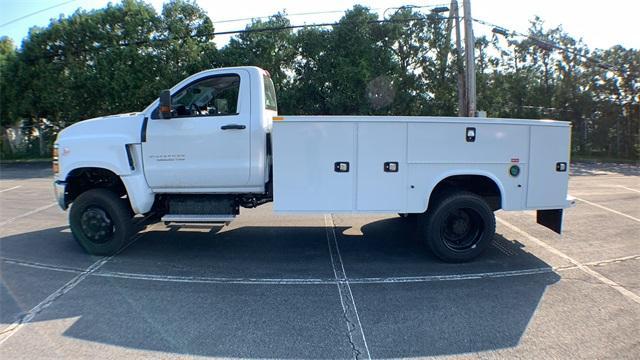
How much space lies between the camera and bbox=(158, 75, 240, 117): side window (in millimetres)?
5939

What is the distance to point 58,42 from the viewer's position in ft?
78.2

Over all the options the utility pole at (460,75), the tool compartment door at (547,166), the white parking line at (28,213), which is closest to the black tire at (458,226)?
the tool compartment door at (547,166)

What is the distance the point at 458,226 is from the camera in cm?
591

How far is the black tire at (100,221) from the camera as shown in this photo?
19.7ft

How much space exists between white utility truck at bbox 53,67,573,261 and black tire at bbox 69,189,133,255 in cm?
1

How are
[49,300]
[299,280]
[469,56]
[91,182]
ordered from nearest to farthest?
[49,300] → [299,280] → [91,182] → [469,56]

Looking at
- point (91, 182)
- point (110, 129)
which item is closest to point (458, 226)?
point (110, 129)

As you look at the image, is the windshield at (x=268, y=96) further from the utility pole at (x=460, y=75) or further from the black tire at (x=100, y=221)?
the utility pole at (x=460, y=75)

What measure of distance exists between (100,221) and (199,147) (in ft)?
5.94

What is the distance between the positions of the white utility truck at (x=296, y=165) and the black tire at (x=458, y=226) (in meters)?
0.01

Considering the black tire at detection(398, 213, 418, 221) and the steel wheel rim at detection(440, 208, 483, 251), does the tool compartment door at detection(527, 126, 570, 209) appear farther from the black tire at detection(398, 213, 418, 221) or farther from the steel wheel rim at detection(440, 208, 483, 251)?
the black tire at detection(398, 213, 418, 221)

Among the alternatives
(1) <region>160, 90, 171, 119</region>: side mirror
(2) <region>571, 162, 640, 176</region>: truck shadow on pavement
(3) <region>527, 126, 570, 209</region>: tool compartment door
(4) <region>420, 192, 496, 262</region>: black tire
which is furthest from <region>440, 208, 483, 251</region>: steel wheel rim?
(2) <region>571, 162, 640, 176</region>: truck shadow on pavement

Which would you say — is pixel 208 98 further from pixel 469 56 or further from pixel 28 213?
pixel 469 56

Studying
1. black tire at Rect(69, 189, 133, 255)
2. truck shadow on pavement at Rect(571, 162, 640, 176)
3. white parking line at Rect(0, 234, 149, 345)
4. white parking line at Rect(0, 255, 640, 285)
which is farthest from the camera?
truck shadow on pavement at Rect(571, 162, 640, 176)
